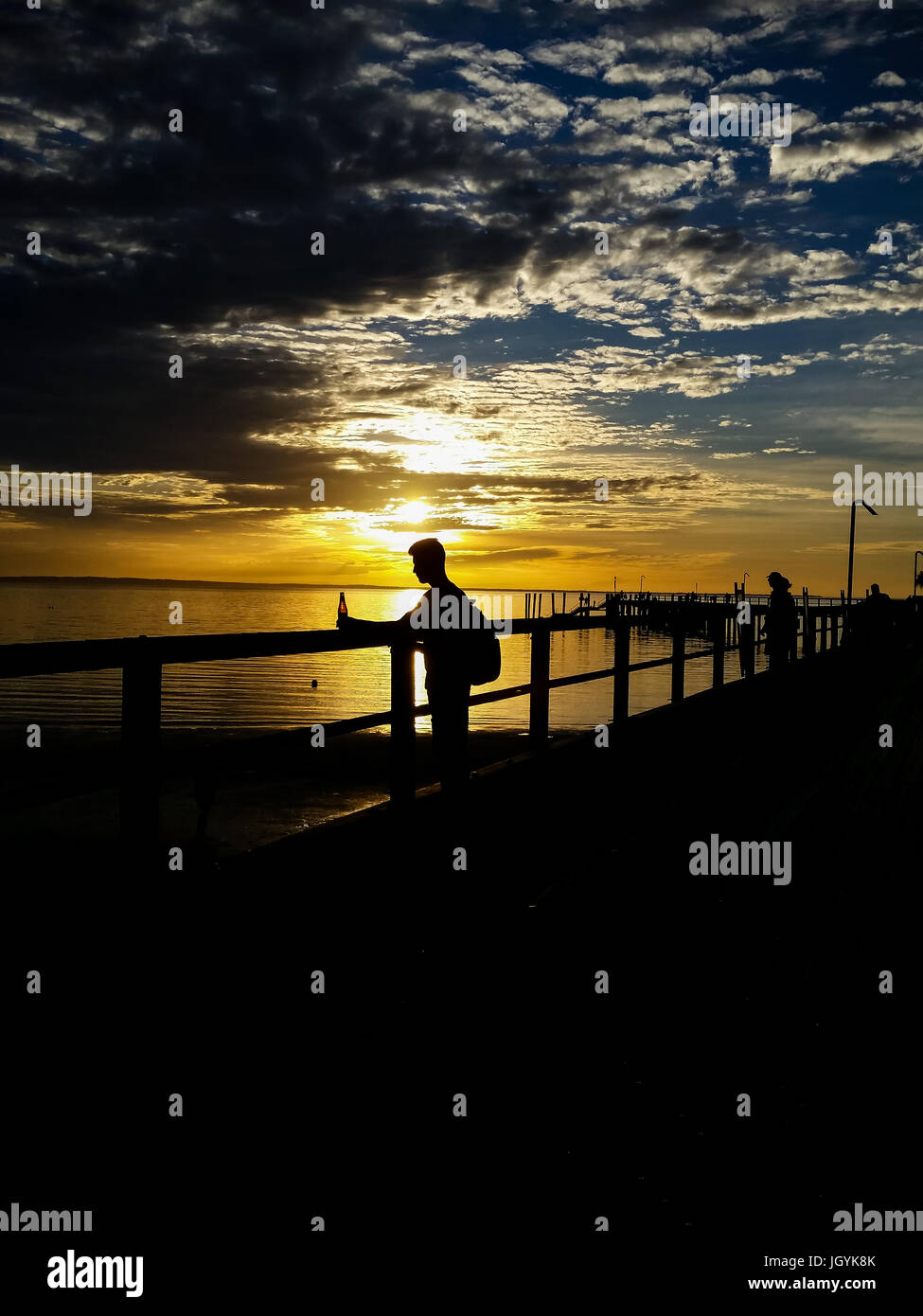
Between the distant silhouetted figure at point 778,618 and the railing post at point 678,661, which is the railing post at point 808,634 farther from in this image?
the railing post at point 678,661

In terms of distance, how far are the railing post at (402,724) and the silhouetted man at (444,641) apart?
12 centimetres

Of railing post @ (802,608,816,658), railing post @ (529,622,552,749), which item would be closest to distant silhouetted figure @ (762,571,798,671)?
railing post @ (802,608,816,658)

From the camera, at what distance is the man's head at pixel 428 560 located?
644 cm

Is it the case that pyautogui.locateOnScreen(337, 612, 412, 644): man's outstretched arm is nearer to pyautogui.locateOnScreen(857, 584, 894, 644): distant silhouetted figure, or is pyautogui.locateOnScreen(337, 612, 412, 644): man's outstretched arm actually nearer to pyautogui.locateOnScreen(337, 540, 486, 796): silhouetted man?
pyautogui.locateOnScreen(337, 540, 486, 796): silhouetted man

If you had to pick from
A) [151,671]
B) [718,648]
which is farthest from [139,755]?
[718,648]

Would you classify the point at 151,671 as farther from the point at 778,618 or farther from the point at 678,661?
the point at 778,618

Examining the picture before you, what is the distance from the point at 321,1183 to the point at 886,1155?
1.56 m

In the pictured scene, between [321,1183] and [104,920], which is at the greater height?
[104,920]

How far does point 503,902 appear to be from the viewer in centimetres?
536

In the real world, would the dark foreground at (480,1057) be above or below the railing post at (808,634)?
below

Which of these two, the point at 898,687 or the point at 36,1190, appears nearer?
the point at 36,1190

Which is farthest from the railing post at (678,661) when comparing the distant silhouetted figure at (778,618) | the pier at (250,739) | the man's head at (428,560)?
the man's head at (428,560)

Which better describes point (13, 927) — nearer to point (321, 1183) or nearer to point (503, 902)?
point (321, 1183)
